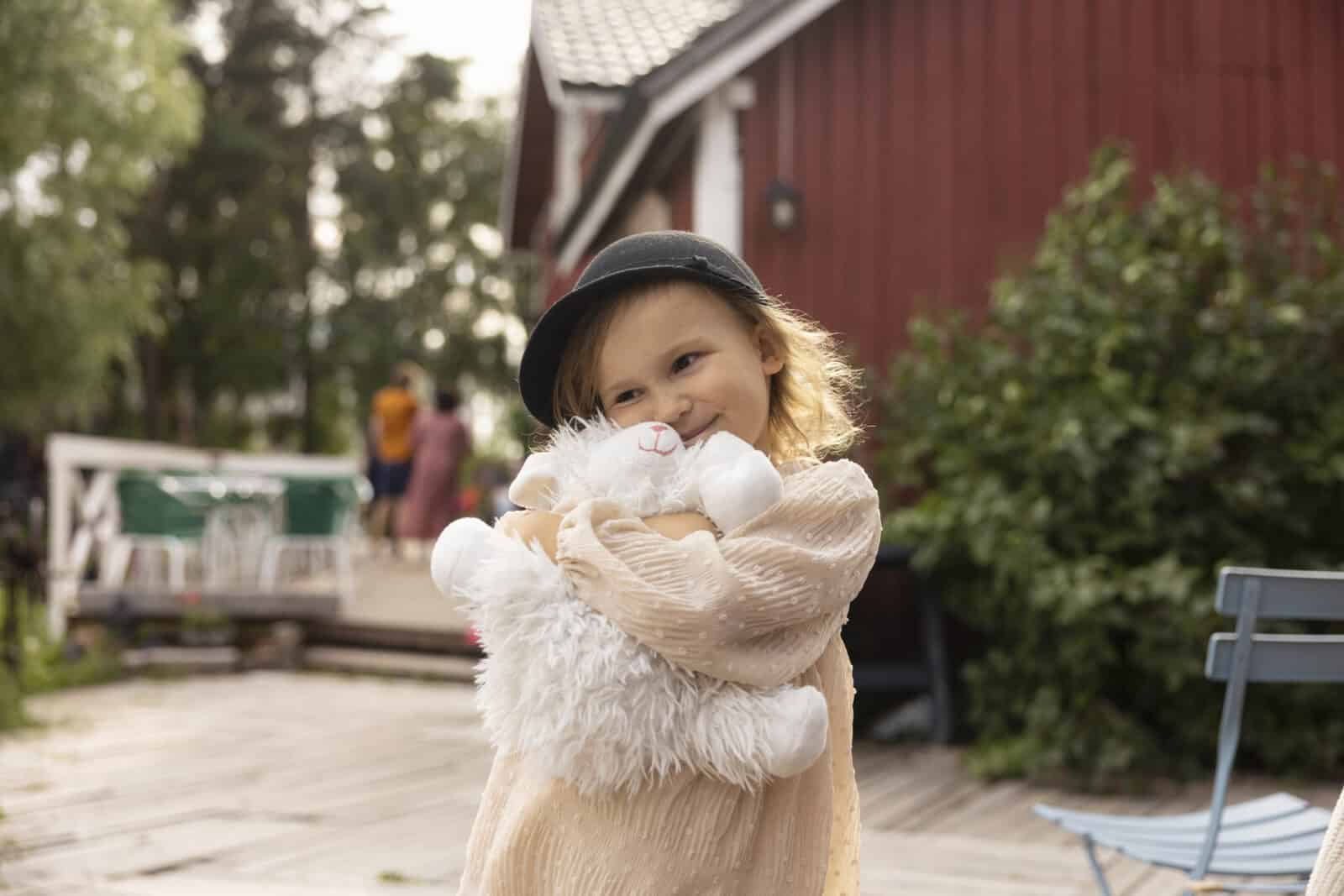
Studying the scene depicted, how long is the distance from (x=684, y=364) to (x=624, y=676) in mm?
351

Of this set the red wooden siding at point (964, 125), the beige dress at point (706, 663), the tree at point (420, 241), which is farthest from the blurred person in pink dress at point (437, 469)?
the beige dress at point (706, 663)

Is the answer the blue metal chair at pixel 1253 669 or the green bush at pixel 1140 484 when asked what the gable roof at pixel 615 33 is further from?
the blue metal chair at pixel 1253 669

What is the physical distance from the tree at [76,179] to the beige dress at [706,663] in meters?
14.5

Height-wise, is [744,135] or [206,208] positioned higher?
[206,208]

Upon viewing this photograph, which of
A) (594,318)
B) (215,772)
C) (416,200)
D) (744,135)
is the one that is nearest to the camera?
(594,318)

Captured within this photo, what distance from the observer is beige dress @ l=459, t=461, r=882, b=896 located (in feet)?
4.33

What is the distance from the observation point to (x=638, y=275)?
147 cm

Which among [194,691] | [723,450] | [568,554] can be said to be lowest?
[194,691]

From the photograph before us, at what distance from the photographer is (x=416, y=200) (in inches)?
948

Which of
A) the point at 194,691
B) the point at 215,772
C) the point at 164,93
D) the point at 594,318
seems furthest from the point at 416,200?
the point at 594,318

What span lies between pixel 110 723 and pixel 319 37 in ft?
60.0

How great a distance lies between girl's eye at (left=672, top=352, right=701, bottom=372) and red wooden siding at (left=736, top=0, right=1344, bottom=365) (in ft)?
17.8

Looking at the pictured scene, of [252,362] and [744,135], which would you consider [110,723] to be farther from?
[252,362]

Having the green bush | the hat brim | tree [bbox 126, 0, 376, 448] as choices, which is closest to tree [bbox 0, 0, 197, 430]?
tree [bbox 126, 0, 376, 448]
